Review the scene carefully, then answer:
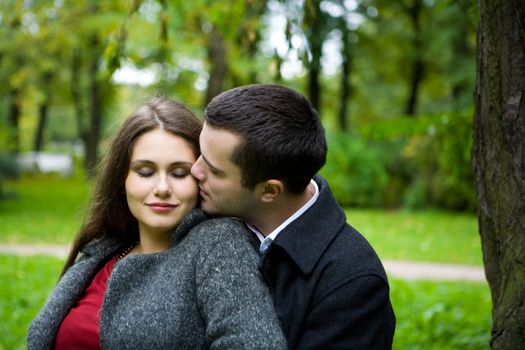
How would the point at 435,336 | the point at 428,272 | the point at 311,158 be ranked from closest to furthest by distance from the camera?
the point at 311,158 → the point at 435,336 → the point at 428,272

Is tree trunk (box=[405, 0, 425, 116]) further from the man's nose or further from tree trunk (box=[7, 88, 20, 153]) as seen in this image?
the man's nose

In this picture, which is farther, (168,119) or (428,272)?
(428,272)

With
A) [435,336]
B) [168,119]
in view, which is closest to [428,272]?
[435,336]

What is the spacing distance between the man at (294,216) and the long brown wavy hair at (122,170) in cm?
26

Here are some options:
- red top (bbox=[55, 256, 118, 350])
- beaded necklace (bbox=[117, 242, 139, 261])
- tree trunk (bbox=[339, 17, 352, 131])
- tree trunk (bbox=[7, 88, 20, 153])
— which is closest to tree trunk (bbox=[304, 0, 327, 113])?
beaded necklace (bbox=[117, 242, 139, 261])

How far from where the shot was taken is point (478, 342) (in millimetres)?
5199

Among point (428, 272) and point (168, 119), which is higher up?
point (168, 119)

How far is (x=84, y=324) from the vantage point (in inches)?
90.0

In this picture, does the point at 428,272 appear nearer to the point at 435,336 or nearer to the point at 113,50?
the point at 435,336

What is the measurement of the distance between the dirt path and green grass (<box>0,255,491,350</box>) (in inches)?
29.8

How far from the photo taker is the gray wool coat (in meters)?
1.88

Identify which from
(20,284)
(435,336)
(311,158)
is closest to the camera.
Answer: (311,158)

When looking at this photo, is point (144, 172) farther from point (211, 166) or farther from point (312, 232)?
point (312, 232)

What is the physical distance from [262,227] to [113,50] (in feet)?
5.60
